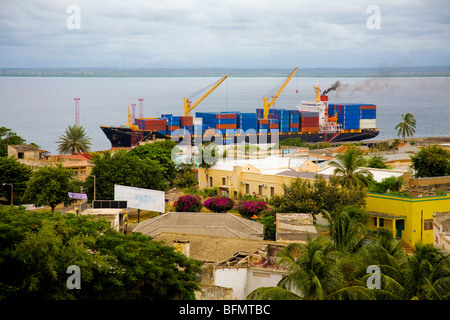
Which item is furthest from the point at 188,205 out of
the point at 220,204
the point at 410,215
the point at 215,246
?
the point at 215,246

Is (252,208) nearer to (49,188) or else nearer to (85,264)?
(49,188)

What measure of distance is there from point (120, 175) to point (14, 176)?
531 centimetres

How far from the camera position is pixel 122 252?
15.0m

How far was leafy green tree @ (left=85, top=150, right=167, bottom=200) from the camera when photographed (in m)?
31.6

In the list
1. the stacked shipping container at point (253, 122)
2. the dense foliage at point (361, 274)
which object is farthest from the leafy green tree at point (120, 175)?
the stacked shipping container at point (253, 122)

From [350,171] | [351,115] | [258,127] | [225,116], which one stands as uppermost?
[351,115]

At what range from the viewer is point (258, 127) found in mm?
91375

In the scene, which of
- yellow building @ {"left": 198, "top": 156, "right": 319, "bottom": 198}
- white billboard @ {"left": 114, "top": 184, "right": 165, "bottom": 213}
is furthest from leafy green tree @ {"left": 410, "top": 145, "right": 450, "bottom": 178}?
white billboard @ {"left": 114, "top": 184, "right": 165, "bottom": 213}

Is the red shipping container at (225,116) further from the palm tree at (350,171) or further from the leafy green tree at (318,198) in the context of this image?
the leafy green tree at (318,198)

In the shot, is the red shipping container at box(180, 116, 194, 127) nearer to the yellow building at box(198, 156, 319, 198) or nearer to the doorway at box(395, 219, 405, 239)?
the yellow building at box(198, 156, 319, 198)

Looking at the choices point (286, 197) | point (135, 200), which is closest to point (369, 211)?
point (286, 197)

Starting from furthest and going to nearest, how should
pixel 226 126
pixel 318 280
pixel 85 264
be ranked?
pixel 226 126
pixel 85 264
pixel 318 280

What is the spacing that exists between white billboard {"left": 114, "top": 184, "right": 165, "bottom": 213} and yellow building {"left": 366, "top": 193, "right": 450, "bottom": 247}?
324 inches
